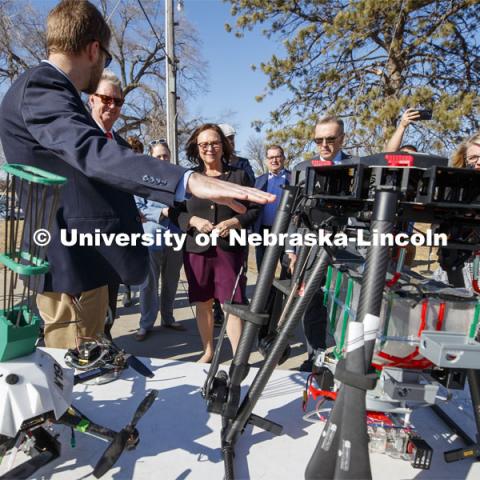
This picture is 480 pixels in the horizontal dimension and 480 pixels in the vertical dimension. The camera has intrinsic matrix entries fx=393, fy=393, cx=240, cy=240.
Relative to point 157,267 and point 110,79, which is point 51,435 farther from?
point 157,267

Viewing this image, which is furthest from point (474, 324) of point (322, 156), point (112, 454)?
point (322, 156)

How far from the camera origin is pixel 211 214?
2.32 meters

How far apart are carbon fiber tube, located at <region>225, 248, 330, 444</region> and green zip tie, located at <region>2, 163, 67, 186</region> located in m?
0.64

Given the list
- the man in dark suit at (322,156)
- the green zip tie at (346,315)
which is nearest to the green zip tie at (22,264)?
the green zip tie at (346,315)

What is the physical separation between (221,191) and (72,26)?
0.70 metres

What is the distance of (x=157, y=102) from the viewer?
1612cm

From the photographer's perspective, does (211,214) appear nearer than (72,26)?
No

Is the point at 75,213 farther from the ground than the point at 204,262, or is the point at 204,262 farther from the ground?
the point at 75,213

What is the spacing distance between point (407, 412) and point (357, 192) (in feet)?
2.09

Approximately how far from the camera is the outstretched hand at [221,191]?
2.38ft

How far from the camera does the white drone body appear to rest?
33.4 inches

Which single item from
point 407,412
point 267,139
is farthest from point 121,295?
point 267,139

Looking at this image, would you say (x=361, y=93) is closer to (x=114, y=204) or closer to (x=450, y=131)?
(x=450, y=131)

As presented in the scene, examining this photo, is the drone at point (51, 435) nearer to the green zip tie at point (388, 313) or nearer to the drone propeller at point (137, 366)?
the drone propeller at point (137, 366)
